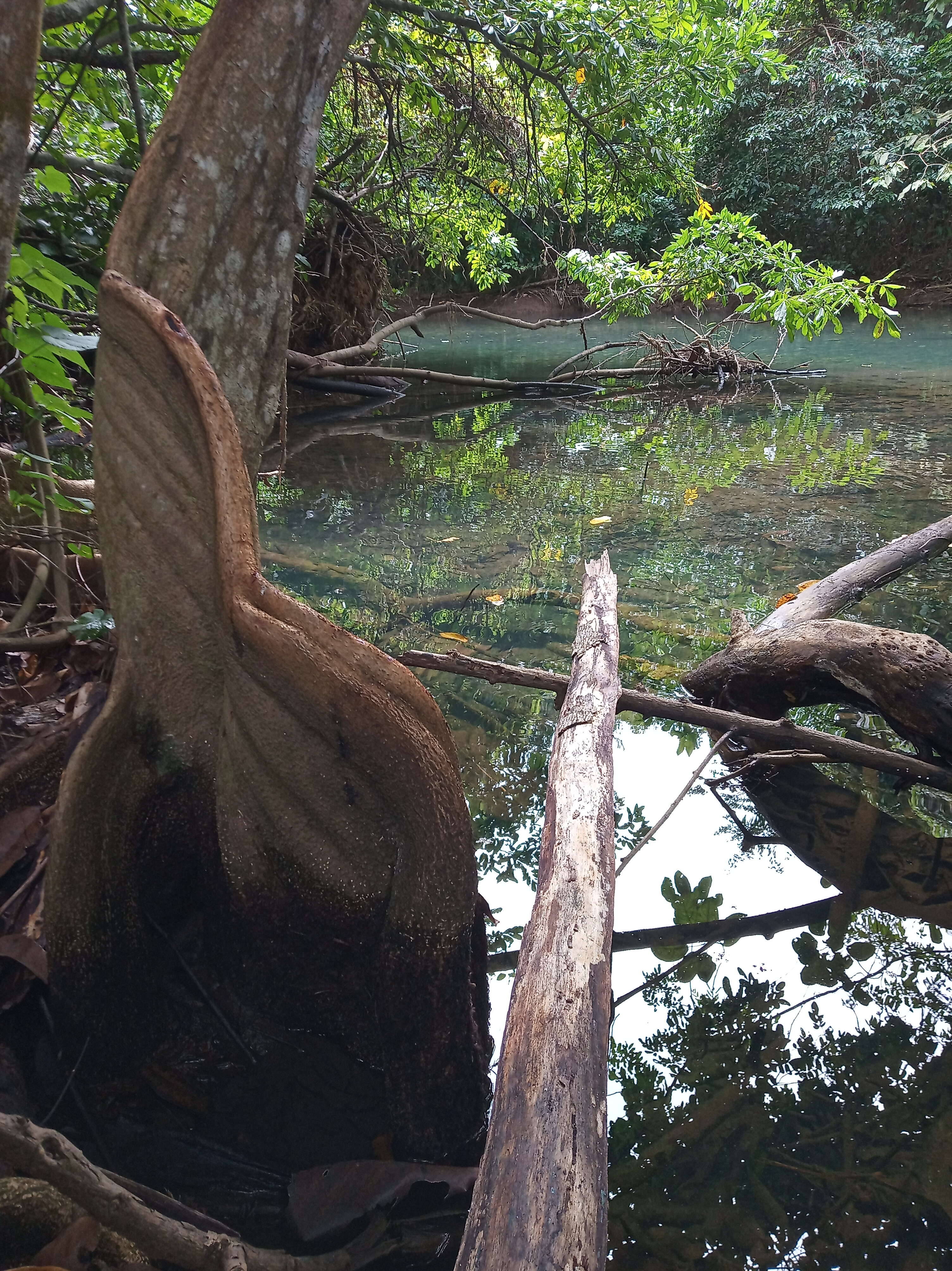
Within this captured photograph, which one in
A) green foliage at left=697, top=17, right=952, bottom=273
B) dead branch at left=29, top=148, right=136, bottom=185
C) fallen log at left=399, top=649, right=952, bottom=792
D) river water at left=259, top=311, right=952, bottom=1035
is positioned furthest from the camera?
green foliage at left=697, top=17, right=952, bottom=273

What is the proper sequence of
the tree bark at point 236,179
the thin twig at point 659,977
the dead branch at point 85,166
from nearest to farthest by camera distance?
1. the tree bark at point 236,179
2. the thin twig at point 659,977
3. the dead branch at point 85,166

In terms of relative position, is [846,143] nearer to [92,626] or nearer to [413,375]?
[413,375]

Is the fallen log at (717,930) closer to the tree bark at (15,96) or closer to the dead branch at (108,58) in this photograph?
the tree bark at (15,96)

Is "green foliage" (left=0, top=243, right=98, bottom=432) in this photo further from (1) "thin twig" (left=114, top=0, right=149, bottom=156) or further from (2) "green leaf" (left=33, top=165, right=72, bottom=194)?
(1) "thin twig" (left=114, top=0, right=149, bottom=156)

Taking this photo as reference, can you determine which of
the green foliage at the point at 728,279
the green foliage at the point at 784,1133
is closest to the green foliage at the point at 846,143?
the green foliage at the point at 728,279

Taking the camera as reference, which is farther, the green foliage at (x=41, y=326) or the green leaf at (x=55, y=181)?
the green leaf at (x=55, y=181)

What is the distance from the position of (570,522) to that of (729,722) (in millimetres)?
3469

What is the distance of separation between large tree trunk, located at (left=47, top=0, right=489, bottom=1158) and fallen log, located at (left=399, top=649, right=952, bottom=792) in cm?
118

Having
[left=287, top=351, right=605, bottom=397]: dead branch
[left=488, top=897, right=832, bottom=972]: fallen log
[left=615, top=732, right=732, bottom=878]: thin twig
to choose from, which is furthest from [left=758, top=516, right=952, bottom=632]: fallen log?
[left=287, top=351, right=605, bottom=397]: dead branch

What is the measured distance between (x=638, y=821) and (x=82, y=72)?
3.37 m

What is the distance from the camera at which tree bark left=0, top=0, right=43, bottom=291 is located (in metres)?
1.66

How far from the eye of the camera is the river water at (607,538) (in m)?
3.52

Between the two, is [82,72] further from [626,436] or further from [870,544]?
[626,436]

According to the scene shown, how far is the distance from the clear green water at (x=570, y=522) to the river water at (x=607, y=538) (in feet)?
0.07
